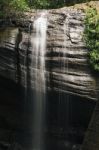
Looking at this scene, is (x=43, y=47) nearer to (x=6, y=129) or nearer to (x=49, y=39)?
(x=49, y=39)

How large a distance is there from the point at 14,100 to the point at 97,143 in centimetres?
297

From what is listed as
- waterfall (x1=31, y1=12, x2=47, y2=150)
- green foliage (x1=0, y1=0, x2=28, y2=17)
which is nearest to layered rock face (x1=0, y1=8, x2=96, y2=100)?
waterfall (x1=31, y1=12, x2=47, y2=150)

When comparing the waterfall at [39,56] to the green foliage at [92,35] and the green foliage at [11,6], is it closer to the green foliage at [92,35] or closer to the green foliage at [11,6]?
the green foliage at [11,6]

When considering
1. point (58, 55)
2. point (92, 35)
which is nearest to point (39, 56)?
point (58, 55)

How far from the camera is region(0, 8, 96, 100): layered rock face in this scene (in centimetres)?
944

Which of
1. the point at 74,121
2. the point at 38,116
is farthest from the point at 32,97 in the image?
the point at 74,121

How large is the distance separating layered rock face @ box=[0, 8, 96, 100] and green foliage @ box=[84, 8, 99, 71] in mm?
125

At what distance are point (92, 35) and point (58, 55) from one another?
2.96ft

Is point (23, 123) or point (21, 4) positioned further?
point (23, 123)

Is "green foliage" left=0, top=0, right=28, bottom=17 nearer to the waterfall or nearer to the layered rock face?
the layered rock face

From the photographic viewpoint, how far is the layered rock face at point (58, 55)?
31.0 feet

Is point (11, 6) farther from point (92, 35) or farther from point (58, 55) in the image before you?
point (92, 35)

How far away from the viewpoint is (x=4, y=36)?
10.1 metres

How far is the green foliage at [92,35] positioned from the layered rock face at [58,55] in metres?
0.13
